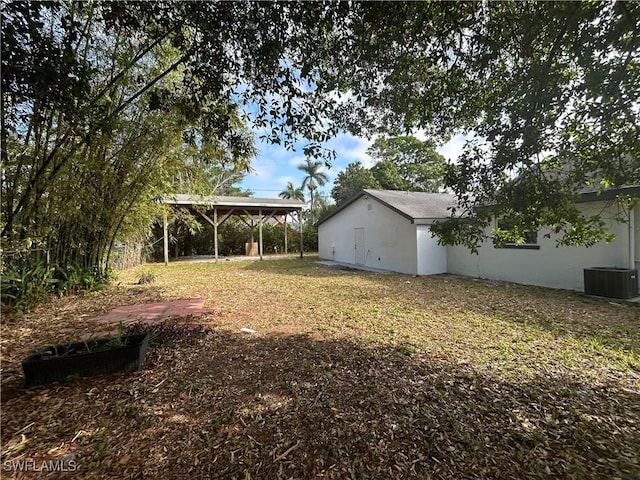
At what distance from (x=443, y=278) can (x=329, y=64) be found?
7503 mm

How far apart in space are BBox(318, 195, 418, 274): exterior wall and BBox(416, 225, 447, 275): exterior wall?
18 cm

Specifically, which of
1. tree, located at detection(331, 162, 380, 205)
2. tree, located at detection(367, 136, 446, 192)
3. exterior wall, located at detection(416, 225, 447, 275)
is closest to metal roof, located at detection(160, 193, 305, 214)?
exterior wall, located at detection(416, 225, 447, 275)

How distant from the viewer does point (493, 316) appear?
15.6ft

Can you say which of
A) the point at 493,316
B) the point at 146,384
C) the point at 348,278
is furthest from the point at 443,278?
the point at 146,384

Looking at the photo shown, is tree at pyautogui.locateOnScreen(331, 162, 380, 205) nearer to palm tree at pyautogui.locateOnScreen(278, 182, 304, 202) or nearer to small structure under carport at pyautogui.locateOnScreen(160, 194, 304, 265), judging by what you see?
palm tree at pyautogui.locateOnScreen(278, 182, 304, 202)

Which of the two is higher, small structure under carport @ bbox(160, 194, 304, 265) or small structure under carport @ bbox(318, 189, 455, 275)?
small structure under carport @ bbox(160, 194, 304, 265)

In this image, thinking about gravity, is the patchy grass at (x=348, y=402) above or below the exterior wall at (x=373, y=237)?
below

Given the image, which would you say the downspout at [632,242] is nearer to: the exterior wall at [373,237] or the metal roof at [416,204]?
the metal roof at [416,204]

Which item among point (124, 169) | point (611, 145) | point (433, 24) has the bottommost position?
point (611, 145)

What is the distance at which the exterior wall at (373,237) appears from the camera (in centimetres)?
975

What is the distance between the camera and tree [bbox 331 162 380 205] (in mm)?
22391

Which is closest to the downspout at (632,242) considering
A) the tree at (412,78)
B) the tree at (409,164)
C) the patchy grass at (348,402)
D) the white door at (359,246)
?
the patchy grass at (348,402)

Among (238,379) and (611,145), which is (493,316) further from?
(238,379)

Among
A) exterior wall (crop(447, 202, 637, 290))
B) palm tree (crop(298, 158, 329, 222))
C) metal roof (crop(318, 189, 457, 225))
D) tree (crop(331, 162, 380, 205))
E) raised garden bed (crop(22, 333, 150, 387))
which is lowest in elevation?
raised garden bed (crop(22, 333, 150, 387))
